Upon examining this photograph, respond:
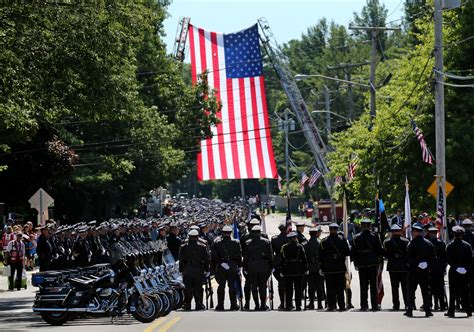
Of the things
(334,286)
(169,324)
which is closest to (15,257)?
(334,286)

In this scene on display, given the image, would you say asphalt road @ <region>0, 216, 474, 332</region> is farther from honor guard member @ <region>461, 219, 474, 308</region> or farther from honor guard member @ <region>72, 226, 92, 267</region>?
honor guard member @ <region>72, 226, 92, 267</region>

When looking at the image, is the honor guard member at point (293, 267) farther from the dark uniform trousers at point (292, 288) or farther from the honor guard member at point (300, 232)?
the honor guard member at point (300, 232)

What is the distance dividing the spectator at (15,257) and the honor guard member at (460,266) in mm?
14716

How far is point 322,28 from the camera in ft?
455

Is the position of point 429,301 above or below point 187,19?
below

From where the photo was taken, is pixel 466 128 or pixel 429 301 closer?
pixel 429 301

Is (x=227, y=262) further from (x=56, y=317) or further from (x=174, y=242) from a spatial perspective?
(x=56, y=317)

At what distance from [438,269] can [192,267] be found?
533 cm

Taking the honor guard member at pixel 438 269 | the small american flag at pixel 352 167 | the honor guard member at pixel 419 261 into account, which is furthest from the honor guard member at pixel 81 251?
the small american flag at pixel 352 167

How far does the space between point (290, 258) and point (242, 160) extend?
44989mm

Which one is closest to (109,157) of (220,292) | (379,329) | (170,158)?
(170,158)

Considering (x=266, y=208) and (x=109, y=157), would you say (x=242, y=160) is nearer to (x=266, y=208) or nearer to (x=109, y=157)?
(x=109, y=157)

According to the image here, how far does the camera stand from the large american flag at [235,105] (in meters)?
68.9

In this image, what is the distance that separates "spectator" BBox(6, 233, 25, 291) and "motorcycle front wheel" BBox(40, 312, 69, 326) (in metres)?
11.1
